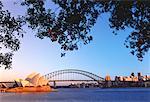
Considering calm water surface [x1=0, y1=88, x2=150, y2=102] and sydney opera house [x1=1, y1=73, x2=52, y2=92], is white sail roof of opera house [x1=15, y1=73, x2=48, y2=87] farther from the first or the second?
calm water surface [x1=0, y1=88, x2=150, y2=102]

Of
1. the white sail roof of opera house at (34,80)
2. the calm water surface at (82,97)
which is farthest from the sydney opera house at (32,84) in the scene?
the calm water surface at (82,97)

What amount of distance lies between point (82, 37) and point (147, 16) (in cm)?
64

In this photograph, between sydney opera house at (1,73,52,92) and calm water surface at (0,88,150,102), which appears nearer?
calm water surface at (0,88,150,102)

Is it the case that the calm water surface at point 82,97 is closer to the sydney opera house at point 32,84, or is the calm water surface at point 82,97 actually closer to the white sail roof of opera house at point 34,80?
the white sail roof of opera house at point 34,80

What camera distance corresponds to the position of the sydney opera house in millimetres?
89062

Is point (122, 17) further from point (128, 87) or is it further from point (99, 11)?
point (128, 87)

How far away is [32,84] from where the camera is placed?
307 ft

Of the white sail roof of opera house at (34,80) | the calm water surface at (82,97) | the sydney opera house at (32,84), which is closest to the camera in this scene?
the calm water surface at (82,97)

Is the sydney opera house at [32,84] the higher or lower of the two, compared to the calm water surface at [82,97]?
higher

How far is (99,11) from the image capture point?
13.5 ft

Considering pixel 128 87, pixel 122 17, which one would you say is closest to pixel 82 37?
pixel 122 17

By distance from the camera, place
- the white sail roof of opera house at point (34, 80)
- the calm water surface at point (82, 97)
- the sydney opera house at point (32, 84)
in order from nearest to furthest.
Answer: the calm water surface at point (82, 97)
the white sail roof of opera house at point (34, 80)
the sydney opera house at point (32, 84)

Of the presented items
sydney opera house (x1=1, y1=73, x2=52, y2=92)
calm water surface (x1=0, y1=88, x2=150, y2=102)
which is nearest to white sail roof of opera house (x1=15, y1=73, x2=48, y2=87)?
sydney opera house (x1=1, y1=73, x2=52, y2=92)

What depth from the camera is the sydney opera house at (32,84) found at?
89.1m
